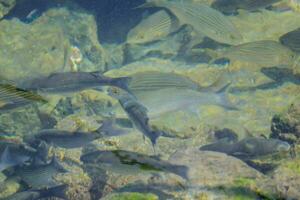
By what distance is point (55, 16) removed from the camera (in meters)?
9.93

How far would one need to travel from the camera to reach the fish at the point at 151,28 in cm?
738

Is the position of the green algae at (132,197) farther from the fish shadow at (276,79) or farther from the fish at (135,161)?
the fish shadow at (276,79)

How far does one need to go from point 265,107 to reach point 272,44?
103cm

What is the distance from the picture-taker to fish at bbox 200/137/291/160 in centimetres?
412

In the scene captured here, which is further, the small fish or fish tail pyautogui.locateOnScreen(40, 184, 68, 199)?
the small fish

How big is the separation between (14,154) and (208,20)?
383 centimetres

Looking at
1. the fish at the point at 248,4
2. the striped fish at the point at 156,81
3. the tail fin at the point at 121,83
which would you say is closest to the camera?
the tail fin at the point at 121,83

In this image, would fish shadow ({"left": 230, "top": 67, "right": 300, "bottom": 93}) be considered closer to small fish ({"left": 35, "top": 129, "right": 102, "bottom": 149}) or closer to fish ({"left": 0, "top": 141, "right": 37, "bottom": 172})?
small fish ({"left": 35, "top": 129, "right": 102, "bottom": 149})

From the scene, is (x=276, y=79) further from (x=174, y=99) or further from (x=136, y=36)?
(x=174, y=99)

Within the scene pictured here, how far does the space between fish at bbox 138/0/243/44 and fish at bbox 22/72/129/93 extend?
7.69 feet

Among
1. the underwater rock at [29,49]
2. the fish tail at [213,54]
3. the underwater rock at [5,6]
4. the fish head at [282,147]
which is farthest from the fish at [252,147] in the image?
the underwater rock at [5,6]

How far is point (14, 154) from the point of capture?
13.7 ft

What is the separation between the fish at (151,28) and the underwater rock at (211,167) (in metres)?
3.68

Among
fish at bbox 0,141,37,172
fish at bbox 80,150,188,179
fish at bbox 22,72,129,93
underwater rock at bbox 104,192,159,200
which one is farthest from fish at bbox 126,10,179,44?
underwater rock at bbox 104,192,159,200
